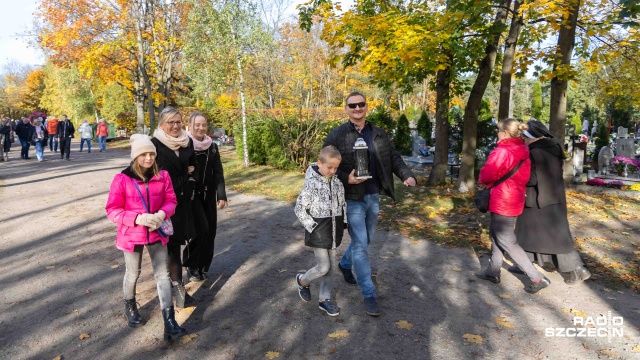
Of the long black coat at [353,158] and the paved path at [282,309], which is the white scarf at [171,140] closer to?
the long black coat at [353,158]

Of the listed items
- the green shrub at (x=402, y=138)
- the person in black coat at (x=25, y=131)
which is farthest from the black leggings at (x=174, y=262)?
the green shrub at (x=402, y=138)

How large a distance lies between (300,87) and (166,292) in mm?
13112

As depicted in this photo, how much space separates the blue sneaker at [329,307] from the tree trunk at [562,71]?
800 cm

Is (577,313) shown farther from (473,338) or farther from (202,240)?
(202,240)

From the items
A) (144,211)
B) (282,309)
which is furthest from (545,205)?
(144,211)

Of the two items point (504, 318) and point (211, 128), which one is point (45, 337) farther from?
point (211, 128)

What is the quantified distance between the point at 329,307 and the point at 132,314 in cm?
172

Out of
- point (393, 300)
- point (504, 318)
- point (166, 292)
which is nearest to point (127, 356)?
point (166, 292)

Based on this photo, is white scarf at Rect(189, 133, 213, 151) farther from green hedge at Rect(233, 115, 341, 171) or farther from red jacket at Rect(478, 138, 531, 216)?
green hedge at Rect(233, 115, 341, 171)

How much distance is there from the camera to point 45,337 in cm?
364

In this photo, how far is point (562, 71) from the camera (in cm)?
932

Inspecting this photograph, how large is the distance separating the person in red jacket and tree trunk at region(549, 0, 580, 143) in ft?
19.5

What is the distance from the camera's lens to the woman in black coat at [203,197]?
4531mm

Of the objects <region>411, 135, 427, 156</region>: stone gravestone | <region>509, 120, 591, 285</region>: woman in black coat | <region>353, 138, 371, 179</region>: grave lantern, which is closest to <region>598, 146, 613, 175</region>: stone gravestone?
<region>411, 135, 427, 156</region>: stone gravestone
